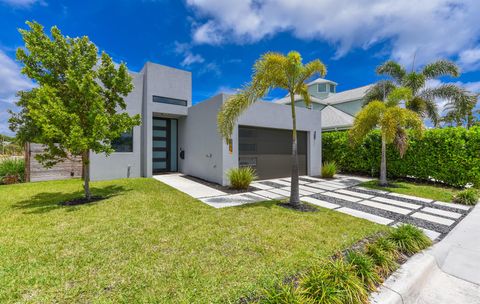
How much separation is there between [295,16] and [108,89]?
7.61 meters

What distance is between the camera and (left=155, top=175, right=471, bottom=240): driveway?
5027 millimetres

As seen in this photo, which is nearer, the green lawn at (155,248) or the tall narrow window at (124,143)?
the green lawn at (155,248)

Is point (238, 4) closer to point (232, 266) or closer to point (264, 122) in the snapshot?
point (264, 122)

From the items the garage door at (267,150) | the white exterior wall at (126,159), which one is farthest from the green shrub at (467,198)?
the white exterior wall at (126,159)

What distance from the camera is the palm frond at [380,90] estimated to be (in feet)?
41.0

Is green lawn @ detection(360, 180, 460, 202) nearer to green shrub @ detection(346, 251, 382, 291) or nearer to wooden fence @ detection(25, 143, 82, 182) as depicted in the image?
green shrub @ detection(346, 251, 382, 291)

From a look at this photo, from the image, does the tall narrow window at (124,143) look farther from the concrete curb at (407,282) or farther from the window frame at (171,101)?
the concrete curb at (407,282)

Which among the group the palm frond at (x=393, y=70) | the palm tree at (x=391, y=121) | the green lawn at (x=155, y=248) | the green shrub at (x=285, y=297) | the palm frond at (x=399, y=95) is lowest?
the green lawn at (x=155, y=248)

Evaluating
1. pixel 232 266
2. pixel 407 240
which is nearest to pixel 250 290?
pixel 232 266

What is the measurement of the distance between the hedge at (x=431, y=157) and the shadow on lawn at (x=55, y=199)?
11.1 meters

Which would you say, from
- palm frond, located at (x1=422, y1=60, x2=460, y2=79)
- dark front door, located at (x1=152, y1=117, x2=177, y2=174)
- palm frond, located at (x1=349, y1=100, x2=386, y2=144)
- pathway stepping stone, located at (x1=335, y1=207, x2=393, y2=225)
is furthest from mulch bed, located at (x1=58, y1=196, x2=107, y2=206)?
palm frond, located at (x1=422, y1=60, x2=460, y2=79)

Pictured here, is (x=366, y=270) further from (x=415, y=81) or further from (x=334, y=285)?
(x=415, y=81)

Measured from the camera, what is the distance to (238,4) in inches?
298

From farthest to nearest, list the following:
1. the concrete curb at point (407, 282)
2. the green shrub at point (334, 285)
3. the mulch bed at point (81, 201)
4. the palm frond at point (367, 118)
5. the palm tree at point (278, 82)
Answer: the palm frond at point (367, 118)
the mulch bed at point (81, 201)
the palm tree at point (278, 82)
the concrete curb at point (407, 282)
the green shrub at point (334, 285)
